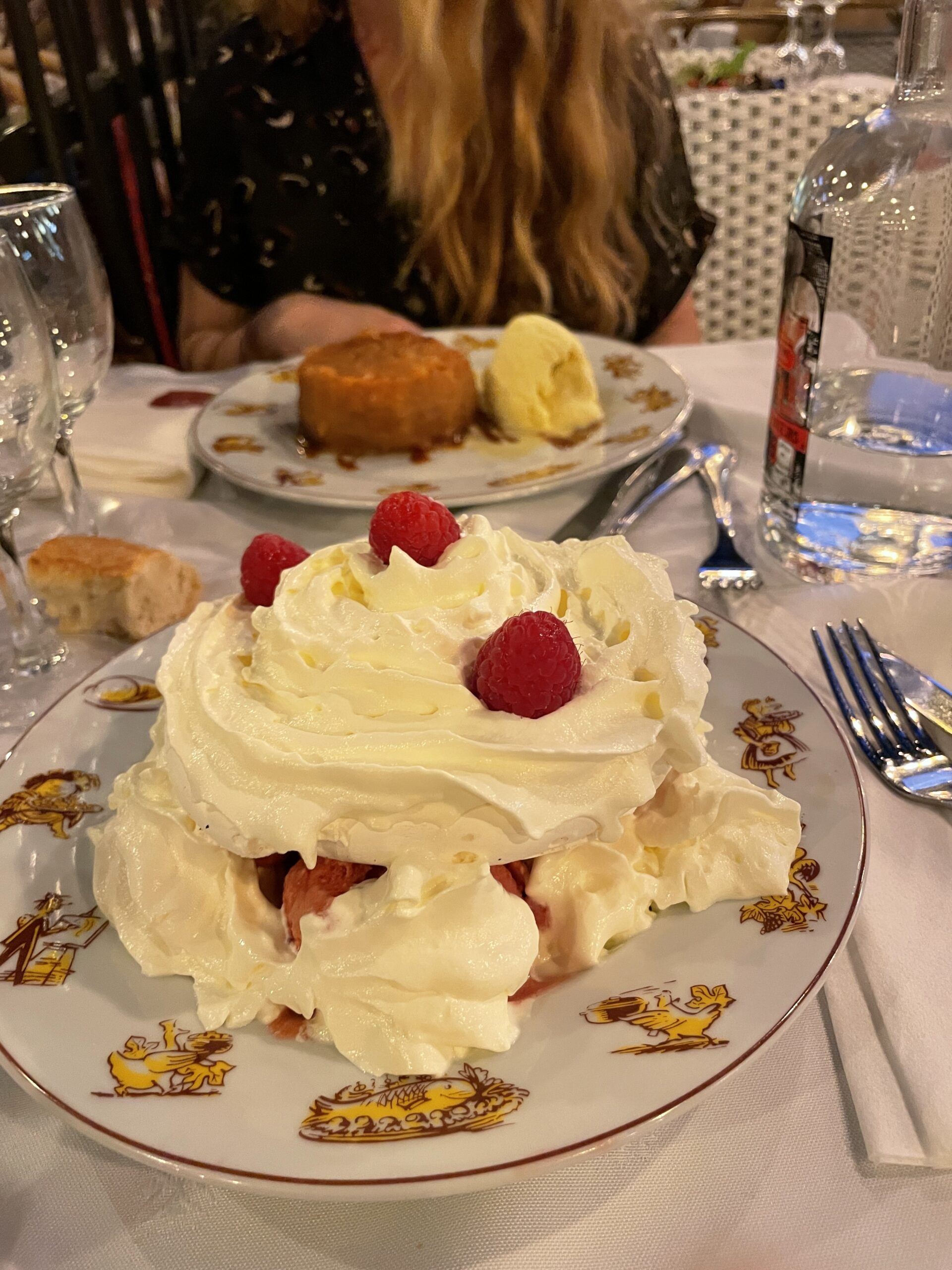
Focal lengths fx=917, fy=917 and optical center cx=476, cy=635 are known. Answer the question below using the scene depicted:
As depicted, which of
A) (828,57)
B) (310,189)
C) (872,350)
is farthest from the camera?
(828,57)

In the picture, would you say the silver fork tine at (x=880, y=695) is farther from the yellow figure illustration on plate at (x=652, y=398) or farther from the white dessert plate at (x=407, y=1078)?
the yellow figure illustration on plate at (x=652, y=398)

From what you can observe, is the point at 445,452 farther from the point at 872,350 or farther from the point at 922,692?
the point at 922,692

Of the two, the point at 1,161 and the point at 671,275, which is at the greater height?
the point at 1,161

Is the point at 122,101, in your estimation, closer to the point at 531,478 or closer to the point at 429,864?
the point at 531,478

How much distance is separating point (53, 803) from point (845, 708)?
68 cm

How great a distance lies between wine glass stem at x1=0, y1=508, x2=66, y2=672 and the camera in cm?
98

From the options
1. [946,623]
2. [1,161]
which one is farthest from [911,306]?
[1,161]

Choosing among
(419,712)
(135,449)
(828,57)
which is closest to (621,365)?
(135,449)

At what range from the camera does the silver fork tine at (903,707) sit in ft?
2.59

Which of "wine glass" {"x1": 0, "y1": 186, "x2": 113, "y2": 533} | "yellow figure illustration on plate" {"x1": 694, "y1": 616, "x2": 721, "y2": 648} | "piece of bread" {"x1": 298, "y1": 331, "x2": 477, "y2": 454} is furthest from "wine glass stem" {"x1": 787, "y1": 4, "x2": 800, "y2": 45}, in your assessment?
"yellow figure illustration on plate" {"x1": 694, "y1": 616, "x2": 721, "y2": 648}

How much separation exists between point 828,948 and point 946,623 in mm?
514

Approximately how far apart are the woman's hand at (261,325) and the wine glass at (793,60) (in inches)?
142

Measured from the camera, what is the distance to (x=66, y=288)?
1.10 meters

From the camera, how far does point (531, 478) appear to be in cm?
120
